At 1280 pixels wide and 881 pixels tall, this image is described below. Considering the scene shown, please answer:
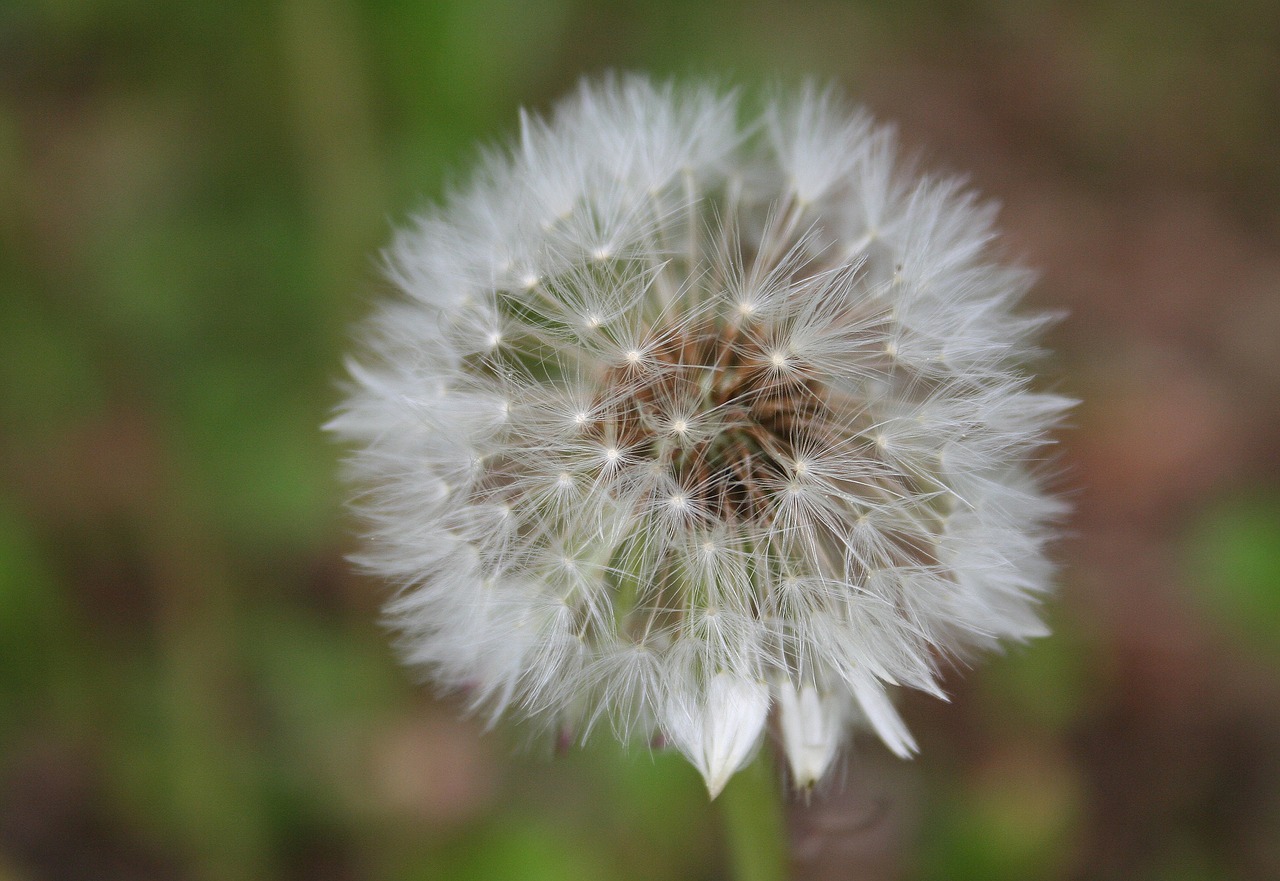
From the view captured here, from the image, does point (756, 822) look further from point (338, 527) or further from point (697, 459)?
point (338, 527)

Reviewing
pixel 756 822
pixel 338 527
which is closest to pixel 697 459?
pixel 756 822

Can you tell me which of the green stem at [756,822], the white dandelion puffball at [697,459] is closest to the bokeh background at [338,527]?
the green stem at [756,822]

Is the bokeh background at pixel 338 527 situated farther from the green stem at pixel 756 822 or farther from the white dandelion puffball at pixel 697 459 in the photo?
the white dandelion puffball at pixel 697 459

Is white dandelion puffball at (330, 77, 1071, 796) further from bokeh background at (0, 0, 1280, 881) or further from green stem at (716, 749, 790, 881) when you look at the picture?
bokeh background at (0, 0, 1280, 881)

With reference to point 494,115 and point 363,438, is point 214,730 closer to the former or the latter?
point 363,438

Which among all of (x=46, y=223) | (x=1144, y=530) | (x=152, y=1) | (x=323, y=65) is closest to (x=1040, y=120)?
(x=1144, y=530)

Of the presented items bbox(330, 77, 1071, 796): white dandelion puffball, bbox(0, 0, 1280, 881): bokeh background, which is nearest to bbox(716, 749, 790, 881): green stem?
bbox(330, 77, 1071, 796): white dandelion puffball
